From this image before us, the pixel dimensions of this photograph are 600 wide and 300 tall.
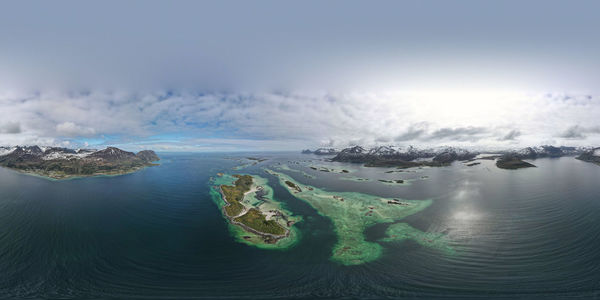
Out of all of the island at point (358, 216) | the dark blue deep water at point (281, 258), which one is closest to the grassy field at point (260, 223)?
the dark blue deep water at point (281, 258)

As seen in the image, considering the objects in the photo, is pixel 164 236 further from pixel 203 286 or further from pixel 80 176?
pixel 80 176

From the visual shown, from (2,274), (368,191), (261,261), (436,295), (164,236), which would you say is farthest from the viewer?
(368,191)

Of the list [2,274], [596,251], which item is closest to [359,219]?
[596,251]

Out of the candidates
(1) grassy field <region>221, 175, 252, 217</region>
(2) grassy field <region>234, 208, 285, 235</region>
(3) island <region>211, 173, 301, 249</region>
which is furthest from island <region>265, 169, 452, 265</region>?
(1) grassy field <region>221, 175, 252, 217</region>

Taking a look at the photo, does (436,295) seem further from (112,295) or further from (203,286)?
(112,295)

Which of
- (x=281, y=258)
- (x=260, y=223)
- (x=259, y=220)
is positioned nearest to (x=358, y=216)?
(x=260, y=223)

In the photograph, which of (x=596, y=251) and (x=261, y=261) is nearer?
(x=261, y=261)

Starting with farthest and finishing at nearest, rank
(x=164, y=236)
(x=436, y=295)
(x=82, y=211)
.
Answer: (x=82, y=211) → (x=164, y=236) → (x=436, y=295)
